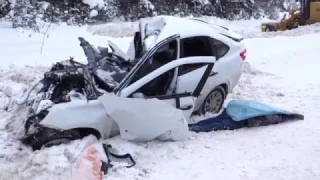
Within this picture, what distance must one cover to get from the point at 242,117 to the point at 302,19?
17.2m

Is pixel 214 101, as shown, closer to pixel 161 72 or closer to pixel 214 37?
pixel 214 37

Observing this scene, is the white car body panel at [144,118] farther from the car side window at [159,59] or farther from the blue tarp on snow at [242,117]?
the blue tarp on snow at [242,117]

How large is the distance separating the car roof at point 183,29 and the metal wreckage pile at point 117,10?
36.5 feet

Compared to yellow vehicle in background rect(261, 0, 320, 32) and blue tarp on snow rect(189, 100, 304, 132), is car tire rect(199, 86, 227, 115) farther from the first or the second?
yellow vehicle in background rect(261, 0, 320, 32)

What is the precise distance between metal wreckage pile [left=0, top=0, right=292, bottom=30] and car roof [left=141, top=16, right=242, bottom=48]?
36.5 ft

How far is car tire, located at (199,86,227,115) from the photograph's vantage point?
816 cm

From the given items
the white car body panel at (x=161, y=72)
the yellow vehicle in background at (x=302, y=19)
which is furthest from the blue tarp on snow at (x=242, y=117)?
the yellow vehicle in background at (x=302, y=19)

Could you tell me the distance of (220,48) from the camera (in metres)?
8.23

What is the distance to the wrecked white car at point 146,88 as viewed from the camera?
664 cm

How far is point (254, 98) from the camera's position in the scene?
31.3 ft

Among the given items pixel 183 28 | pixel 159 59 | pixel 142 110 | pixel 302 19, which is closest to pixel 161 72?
pixel 159 59

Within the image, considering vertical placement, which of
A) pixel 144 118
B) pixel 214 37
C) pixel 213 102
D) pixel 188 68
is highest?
pixel 214 37

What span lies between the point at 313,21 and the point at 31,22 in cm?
1298

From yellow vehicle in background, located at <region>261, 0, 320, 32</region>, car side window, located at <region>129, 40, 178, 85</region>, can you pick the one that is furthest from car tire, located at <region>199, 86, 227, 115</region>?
yellow vehicle in background, located at <region>261, 0, 320, 32</region>
